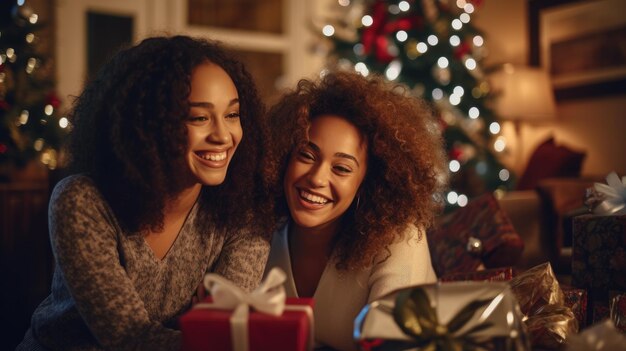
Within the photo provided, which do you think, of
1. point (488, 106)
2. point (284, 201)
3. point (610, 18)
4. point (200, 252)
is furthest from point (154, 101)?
point (610, 18)

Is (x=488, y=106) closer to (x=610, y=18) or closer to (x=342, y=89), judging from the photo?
(x=610, y=18)

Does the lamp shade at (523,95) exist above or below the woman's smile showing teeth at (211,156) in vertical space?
above

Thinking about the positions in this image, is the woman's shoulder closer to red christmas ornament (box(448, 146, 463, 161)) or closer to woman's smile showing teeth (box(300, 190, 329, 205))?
woman's smile showing teeth (box(300, 190, 329, 205))

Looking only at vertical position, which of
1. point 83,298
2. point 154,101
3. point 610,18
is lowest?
point 83,298

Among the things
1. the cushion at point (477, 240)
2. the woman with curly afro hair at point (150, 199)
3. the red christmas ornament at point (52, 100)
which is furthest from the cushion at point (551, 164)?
the red christmas ornament at point (52, 100)

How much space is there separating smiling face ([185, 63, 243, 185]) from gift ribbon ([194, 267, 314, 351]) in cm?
38

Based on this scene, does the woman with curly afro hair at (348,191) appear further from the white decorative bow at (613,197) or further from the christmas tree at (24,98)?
the christmas tree at (24,98)

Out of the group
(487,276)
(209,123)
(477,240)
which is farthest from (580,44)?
(209,123)

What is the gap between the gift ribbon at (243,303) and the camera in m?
1.03

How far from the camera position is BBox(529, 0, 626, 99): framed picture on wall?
470cm

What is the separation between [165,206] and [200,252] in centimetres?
14

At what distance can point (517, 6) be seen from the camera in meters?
5.67

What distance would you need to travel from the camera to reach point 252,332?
1.04 m

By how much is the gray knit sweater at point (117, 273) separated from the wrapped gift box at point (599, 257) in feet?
2.84
